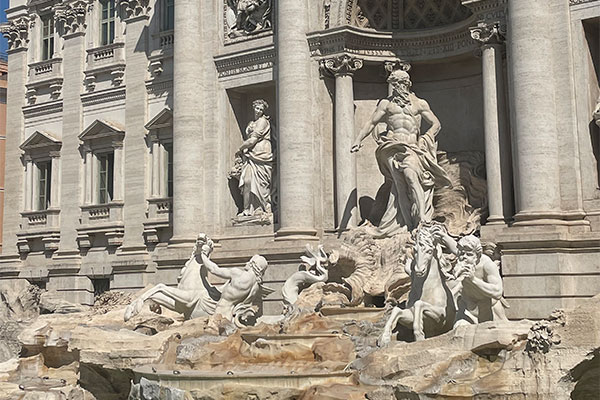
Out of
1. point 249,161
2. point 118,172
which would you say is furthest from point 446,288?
point 118,172

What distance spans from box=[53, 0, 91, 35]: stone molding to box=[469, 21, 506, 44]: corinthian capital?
15170 mm

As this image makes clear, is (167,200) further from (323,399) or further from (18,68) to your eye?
(323,399)

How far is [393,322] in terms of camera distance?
1549 cm

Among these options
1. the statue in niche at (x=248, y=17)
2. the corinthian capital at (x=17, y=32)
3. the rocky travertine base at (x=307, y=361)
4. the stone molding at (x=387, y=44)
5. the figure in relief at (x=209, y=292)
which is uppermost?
the corinthian capital at (x=17, y=32)

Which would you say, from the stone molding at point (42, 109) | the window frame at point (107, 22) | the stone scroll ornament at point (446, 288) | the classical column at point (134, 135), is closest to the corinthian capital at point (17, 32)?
the stone molding at point (42, 109)

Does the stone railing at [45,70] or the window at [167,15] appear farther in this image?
the stone railing at [45,70]

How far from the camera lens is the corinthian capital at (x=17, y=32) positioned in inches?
1268

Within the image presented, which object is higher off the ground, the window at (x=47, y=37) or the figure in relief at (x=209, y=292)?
the window at (x=47, y=37)

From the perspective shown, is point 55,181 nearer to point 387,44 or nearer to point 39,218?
point 39,218

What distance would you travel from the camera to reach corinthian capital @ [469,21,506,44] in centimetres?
1988

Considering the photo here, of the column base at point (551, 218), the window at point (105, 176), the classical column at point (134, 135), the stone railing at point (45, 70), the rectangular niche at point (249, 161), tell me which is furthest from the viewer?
the stone railing at point (45, 70)

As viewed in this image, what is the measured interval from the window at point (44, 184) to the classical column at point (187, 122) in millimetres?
7875

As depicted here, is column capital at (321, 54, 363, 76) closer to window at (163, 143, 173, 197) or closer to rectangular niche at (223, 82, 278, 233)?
rectangular niche at (223, 82, 278, 233)

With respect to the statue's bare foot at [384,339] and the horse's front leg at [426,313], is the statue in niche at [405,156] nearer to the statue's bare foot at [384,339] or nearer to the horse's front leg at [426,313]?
the horse's front leg at [426,313]
